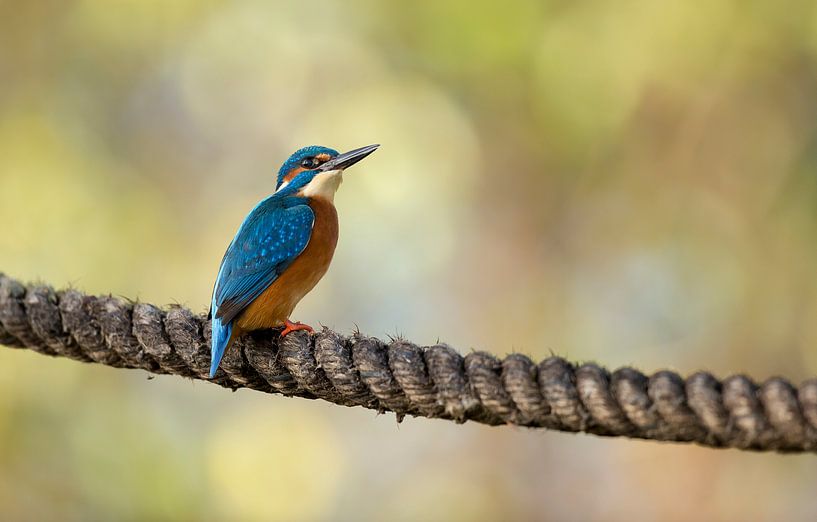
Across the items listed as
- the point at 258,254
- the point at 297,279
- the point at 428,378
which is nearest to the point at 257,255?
the point at 258,254

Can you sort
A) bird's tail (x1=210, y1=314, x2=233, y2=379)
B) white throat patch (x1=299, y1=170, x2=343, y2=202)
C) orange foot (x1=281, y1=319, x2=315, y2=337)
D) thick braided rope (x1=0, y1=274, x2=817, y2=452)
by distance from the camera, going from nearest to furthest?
thick braided rope (x1=0, y1=274, x2=817, y2=452), bird's tail (x1=210, y1=314, x2=233, y2=379), orange foot (x1=281, y1=319, x2=315, y2=337), white throat patch (x1=299, y1=170, x2=343, y2=202)

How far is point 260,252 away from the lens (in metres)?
2.72

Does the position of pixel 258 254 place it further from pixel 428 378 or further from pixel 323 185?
pixel 428 378

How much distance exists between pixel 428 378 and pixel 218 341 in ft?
2.03

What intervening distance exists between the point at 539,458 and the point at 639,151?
1872 millimetres

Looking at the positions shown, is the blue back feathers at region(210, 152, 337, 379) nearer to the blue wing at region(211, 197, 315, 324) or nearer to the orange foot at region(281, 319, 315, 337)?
the blue wing at region(211, 197, 315, 324)

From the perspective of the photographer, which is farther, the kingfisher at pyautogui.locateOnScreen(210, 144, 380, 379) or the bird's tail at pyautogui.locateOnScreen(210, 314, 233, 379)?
the kingfisher at pyautogui.locateOnScreen(210, 144, 380, 379)

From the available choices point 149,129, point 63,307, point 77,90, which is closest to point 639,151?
point 149,129

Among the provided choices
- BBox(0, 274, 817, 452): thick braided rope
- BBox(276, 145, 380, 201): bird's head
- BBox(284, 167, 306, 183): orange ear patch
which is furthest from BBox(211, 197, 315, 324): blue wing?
BBox(284, 167, 306, 183): orange ear patch

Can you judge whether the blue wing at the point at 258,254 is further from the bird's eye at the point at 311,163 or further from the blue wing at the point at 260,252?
the bird's eye at the point at 311,163

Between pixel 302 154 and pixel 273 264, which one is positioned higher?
pixel 302 154

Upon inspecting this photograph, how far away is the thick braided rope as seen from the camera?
1.78 metres

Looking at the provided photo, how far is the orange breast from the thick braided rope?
58 mm

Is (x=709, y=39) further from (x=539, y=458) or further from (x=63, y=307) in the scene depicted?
(x=63, y=307)
